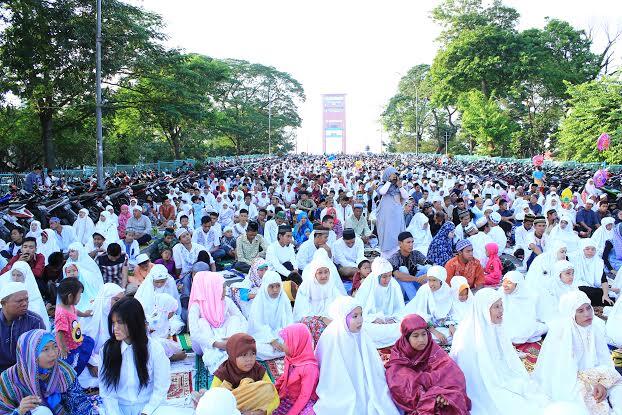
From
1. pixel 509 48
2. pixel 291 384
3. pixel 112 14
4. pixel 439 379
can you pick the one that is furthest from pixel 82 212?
pixel 509 48

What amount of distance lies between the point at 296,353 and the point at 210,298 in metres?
0.98

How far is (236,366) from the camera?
287cm

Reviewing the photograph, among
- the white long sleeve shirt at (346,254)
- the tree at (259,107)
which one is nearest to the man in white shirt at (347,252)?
the white long sleeve shirt at (346,254)

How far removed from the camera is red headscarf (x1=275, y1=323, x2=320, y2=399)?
3268mm

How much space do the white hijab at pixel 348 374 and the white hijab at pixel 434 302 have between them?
1.40m

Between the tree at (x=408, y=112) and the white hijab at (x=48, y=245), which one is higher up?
the tree at (x=408, y=112)

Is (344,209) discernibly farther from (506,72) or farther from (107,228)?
(506,72)

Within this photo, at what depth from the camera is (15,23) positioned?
1339 centimetres

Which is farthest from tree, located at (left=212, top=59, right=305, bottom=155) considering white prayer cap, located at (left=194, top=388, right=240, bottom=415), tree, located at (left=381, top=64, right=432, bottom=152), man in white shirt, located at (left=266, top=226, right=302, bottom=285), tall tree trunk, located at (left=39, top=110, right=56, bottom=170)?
white prayer cap, located at (left=194, top=388, right=240, bottom=415)

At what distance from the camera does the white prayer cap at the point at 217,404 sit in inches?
84.6

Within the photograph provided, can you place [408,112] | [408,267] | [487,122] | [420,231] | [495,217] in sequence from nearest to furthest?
[408,267] < [420,231] < [495,217] < [487,122] < [408,112]

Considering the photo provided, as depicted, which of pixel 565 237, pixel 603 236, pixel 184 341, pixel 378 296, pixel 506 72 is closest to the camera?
pixel 184 341

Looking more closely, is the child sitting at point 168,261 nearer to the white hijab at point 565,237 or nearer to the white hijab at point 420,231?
the white hijab at point 420,231

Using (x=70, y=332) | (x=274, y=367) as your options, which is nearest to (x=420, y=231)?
(x=274, y=367)
